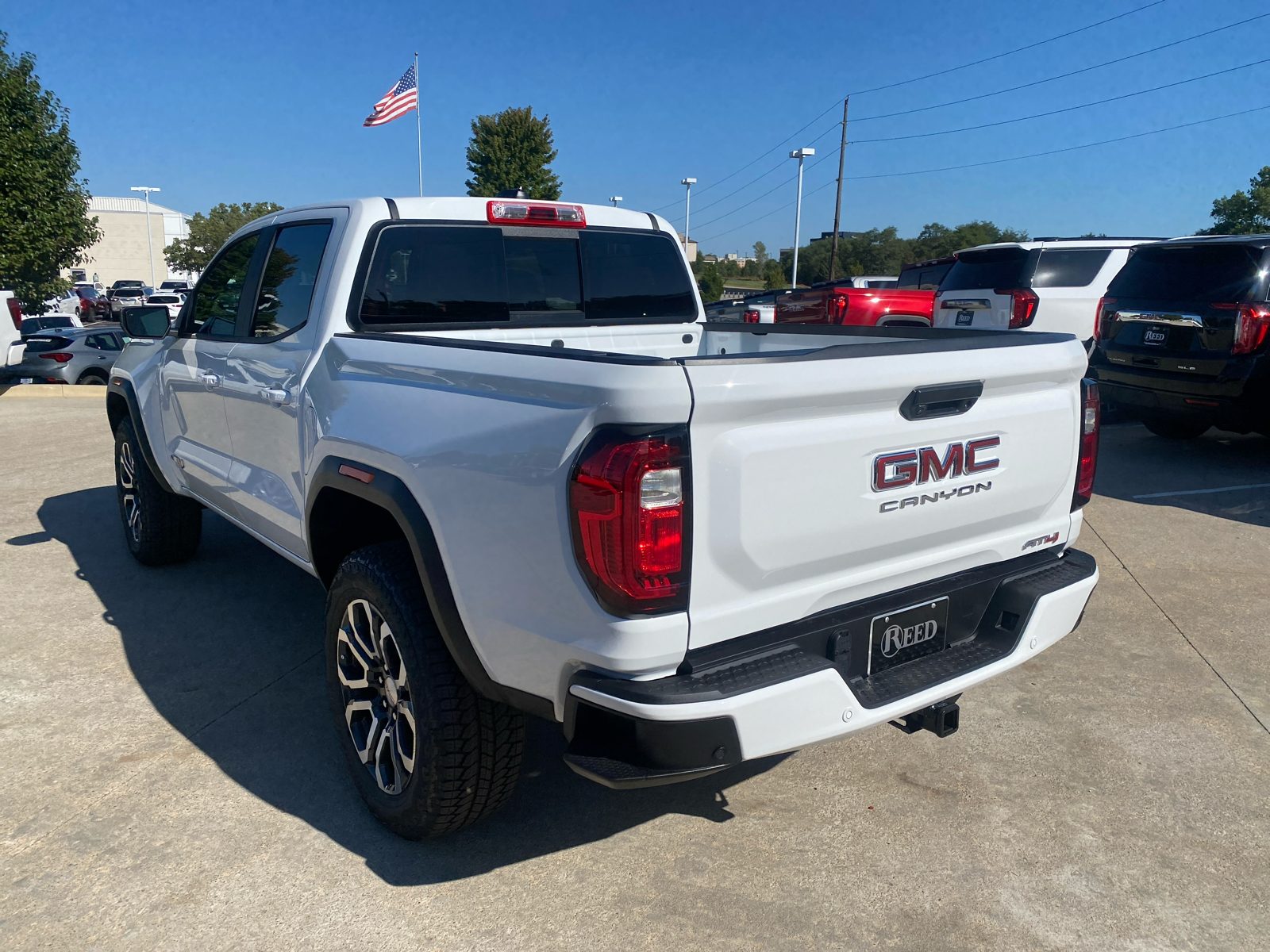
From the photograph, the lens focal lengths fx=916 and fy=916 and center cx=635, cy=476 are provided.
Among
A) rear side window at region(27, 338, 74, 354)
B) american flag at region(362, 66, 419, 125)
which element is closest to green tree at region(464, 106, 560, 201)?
american flag at region(362, 66, 419, 125)

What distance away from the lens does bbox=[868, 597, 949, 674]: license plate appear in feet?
8.11

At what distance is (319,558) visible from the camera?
10.8 ft

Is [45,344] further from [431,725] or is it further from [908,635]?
[908,635]

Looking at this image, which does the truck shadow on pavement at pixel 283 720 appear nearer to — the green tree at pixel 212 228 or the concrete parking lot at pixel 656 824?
the concrete parking lot at pixel 656 824

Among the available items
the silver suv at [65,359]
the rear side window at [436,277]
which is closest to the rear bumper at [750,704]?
the rear side window at [436,277]

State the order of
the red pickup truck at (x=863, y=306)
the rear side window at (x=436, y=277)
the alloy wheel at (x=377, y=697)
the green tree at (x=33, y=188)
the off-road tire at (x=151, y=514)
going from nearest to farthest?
the alloy wheel at (x=377, y=697)
the rear side window at (x=436, y=277)
the off-road tire at (x=151, y=514)
the red pickup truck at (x=863, y=306)
the green tree at (x=33, y=188)

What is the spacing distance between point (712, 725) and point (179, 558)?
178 inches

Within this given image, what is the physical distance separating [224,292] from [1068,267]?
951 centimetres

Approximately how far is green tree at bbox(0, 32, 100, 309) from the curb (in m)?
5.51

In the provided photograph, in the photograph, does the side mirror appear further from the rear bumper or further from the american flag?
the american flag

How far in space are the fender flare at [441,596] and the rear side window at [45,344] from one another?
15.6 metres

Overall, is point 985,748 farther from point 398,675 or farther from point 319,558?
point 319,558

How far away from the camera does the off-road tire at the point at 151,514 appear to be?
5234 millimetres

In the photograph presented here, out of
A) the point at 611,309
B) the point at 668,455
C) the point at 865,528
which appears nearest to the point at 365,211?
the point at 611,309
